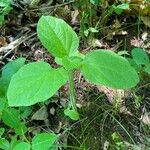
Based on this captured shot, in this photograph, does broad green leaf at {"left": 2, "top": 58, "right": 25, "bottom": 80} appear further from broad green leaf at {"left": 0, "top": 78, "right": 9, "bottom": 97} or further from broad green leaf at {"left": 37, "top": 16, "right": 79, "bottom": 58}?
broad green leaf at {"left": 37, "top": 16, "right": 79, "bottom": 58}

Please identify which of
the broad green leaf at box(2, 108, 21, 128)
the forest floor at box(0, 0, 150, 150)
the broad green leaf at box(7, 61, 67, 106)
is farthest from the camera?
the forest floor at box(0, 0, 150, 150)

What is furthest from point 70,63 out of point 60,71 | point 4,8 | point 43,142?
point 4,8

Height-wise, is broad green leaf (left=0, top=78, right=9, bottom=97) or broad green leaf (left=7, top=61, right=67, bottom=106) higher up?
broad green leaf (left=7, top=61, right=67, bottom=106)

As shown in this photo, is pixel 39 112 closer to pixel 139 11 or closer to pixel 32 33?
pixel 32 33

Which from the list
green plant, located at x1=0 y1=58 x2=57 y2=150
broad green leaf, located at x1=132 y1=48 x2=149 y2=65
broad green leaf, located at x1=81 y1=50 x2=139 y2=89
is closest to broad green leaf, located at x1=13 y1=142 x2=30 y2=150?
green plant, located at x1=0 y1=58 x2=57 y2=150

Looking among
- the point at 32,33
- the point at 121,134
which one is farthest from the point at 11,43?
the point at 121,134

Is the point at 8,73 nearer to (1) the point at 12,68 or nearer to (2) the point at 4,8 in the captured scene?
(1) the point at 12,68

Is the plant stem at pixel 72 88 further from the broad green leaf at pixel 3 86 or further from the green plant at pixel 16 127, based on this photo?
the broad green leaf at pixel 3 86
